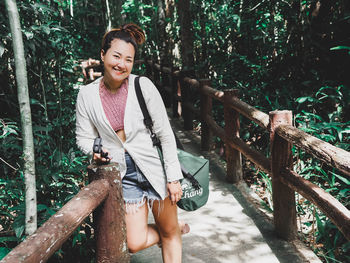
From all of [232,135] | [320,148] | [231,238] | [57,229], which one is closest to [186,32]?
[232,135]

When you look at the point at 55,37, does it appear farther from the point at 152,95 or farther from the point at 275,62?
the point at 275,62

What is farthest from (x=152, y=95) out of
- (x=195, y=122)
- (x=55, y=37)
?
(x=195, y=122)

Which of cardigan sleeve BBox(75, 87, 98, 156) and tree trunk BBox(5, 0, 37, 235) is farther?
cardigan sleeve BBox(75, 87, 98, 156)

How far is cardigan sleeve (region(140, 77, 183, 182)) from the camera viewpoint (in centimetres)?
205

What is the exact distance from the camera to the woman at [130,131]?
2.04 metres

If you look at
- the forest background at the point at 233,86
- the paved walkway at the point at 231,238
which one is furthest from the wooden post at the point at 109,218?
the paved walkway at the point at 231,238

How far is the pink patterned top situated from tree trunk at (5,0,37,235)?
422mm

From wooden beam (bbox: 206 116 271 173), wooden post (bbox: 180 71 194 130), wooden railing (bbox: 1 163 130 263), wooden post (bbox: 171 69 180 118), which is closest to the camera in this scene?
wooden railing (bbox: 1 163 130 263)

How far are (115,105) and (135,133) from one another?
0.66ft

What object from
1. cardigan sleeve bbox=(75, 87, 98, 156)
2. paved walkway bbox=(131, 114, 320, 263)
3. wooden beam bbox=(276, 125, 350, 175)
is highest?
cardigan sleeve bbox=(75, 87, 98, 156)

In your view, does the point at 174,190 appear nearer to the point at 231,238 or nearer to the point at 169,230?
the point at 169,230

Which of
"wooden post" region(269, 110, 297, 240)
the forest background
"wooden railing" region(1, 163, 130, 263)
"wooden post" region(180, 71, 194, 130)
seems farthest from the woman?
"wooden post" region(180, 71, 194, 130)

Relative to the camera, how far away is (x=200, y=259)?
9.41 feet

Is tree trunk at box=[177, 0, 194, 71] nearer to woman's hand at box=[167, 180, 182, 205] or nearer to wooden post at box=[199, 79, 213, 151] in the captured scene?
wooden post at box=[199, 79, 213, 151]
